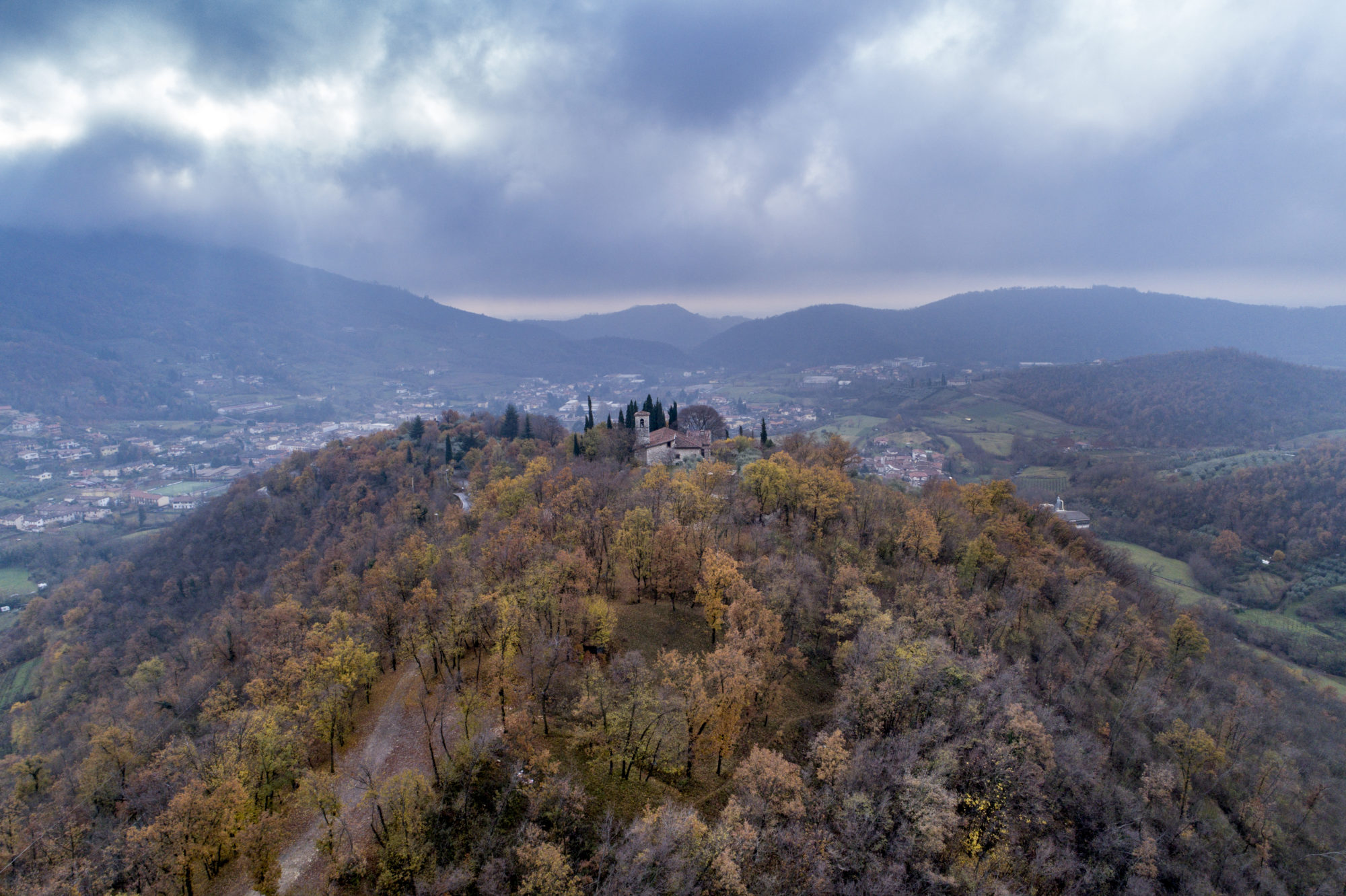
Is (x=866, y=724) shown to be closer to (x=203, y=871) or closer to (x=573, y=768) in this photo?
(x=573, y=768)

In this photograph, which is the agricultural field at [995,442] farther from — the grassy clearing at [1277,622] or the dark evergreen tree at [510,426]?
the dark evergreen tree at [510,426]

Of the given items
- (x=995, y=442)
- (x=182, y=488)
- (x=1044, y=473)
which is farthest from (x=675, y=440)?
(x=182, y=488)

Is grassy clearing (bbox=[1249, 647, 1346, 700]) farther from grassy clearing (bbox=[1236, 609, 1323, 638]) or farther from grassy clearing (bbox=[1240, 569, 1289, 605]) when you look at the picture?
grassy clearing (bbox=[1240, 569, 1289, 605])

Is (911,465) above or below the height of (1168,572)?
above

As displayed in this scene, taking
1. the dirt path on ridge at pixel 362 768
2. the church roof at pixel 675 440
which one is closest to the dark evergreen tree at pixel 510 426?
the church roof at pixel 675 440

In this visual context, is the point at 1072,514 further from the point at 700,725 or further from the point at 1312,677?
the point at 700,725

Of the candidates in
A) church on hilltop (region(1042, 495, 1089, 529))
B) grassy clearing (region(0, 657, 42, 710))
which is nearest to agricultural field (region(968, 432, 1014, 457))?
church on hilltop (region(1042, 495, 1089, 529))
